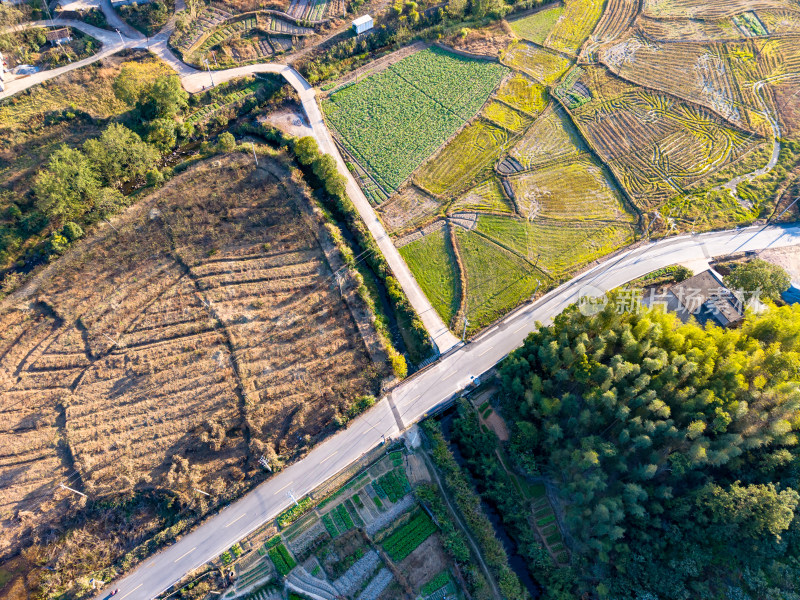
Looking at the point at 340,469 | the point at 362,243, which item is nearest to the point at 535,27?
the point at 362,243

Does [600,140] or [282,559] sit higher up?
[600,140]

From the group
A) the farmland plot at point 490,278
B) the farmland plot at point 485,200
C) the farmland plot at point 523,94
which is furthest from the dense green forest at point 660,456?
the farmland plot at point 523,94

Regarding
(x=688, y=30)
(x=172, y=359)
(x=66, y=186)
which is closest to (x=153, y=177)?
(x=66, y=186)

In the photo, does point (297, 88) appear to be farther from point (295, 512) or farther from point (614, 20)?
point (295, 512)

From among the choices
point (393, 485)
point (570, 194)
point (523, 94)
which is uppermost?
point (523, 94)

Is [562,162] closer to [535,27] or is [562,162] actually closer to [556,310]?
[556,310]

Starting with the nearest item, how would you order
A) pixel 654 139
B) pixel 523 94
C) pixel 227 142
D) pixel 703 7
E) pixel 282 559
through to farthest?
pixel 282 559
pixel 227 142
pixel 654 139
pixel 523 94
pixel 703 7

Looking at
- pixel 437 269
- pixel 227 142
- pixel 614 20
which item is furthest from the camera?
pixel 614 20
